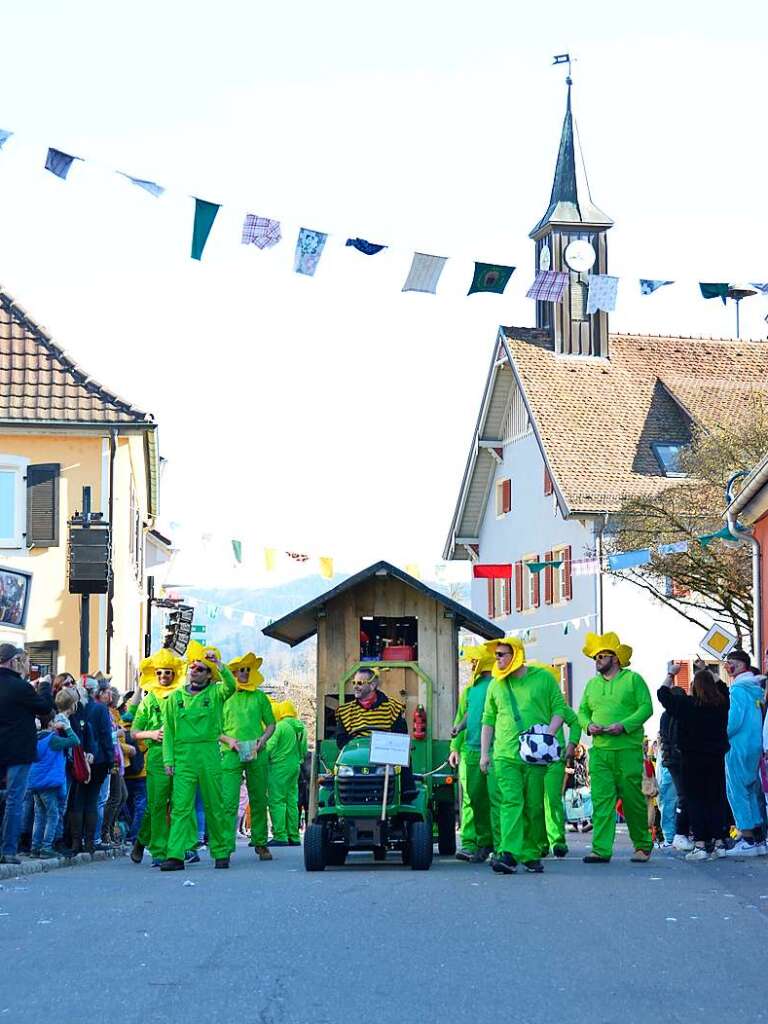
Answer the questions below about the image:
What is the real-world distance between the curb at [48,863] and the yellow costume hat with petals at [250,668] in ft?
7.26

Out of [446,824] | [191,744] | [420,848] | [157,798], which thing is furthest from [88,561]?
[420,848]

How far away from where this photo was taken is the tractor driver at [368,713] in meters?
17.5

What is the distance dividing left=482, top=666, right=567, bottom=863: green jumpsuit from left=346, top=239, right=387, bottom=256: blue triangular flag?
248 inches

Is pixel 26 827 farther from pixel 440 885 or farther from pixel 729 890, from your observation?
pixel 729 890

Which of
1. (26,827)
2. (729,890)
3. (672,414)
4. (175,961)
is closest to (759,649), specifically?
(26,827)

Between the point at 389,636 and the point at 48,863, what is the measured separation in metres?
5.68

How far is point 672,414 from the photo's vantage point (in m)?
53.4

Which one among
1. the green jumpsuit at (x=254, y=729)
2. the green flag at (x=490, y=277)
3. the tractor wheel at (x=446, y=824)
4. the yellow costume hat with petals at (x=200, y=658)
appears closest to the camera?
the yellow costume hat with petals at (x=200, y=658)

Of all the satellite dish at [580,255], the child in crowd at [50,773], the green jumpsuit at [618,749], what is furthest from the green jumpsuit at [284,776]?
the satellite dish at [580,255]

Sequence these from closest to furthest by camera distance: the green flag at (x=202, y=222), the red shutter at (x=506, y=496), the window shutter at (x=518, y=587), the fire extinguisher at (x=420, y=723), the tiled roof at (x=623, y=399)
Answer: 1. the green flag at (x=202, y=222)
2. the fire extinguisher at (x=420, y=723)
3. the tiled roof at (x=623, y=399)
4. the window shutter at (x=518, y=587)
5. the red shutter at (x=506, y=496)

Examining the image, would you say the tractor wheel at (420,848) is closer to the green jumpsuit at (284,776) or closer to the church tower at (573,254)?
the green jumpsuit at (284,776)

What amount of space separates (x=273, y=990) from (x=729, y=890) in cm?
614

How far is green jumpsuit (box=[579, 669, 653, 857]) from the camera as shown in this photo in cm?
1669

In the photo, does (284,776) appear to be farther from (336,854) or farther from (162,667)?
(336,854)
